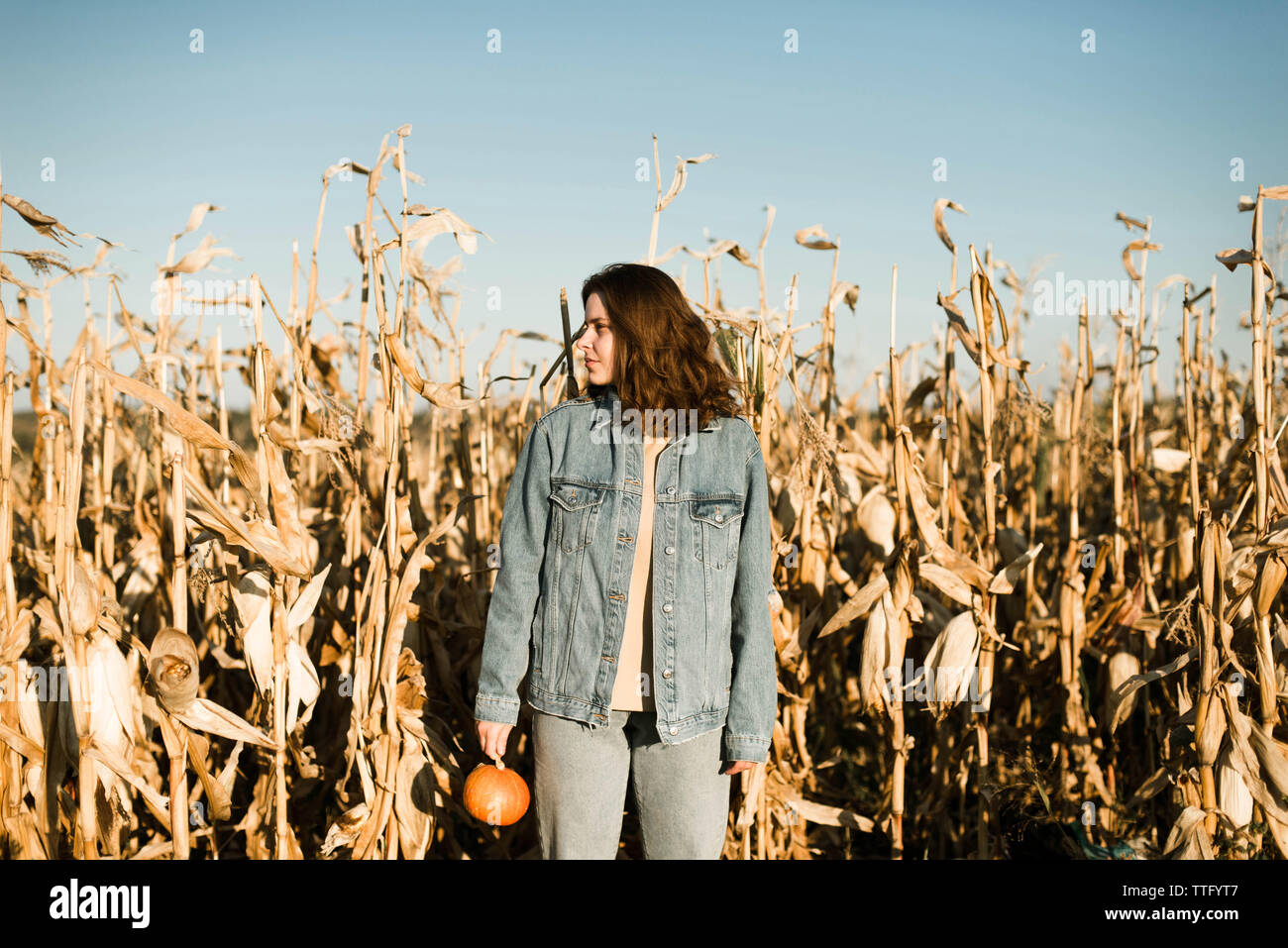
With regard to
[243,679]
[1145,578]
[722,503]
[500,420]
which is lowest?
[243,679]

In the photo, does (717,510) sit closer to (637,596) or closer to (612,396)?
(637,596)

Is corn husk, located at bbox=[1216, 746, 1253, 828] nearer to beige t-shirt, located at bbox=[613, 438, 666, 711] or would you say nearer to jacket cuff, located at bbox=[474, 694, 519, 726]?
Result: beige t-shirt, located at bbox=[613, 438, 666, 711]

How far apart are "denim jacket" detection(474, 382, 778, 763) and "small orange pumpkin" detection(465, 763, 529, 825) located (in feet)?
0.49

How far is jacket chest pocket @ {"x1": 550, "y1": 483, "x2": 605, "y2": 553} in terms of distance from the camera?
2162mm

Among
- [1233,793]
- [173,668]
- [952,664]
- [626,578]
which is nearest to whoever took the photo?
[626,578]

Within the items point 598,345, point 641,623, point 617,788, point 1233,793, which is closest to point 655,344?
point 598,345

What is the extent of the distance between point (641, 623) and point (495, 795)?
534 mm

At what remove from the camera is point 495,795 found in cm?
216

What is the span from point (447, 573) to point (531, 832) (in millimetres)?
985

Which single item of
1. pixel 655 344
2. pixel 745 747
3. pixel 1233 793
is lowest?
pixel 1233 793

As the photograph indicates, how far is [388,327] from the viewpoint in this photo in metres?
2.42
